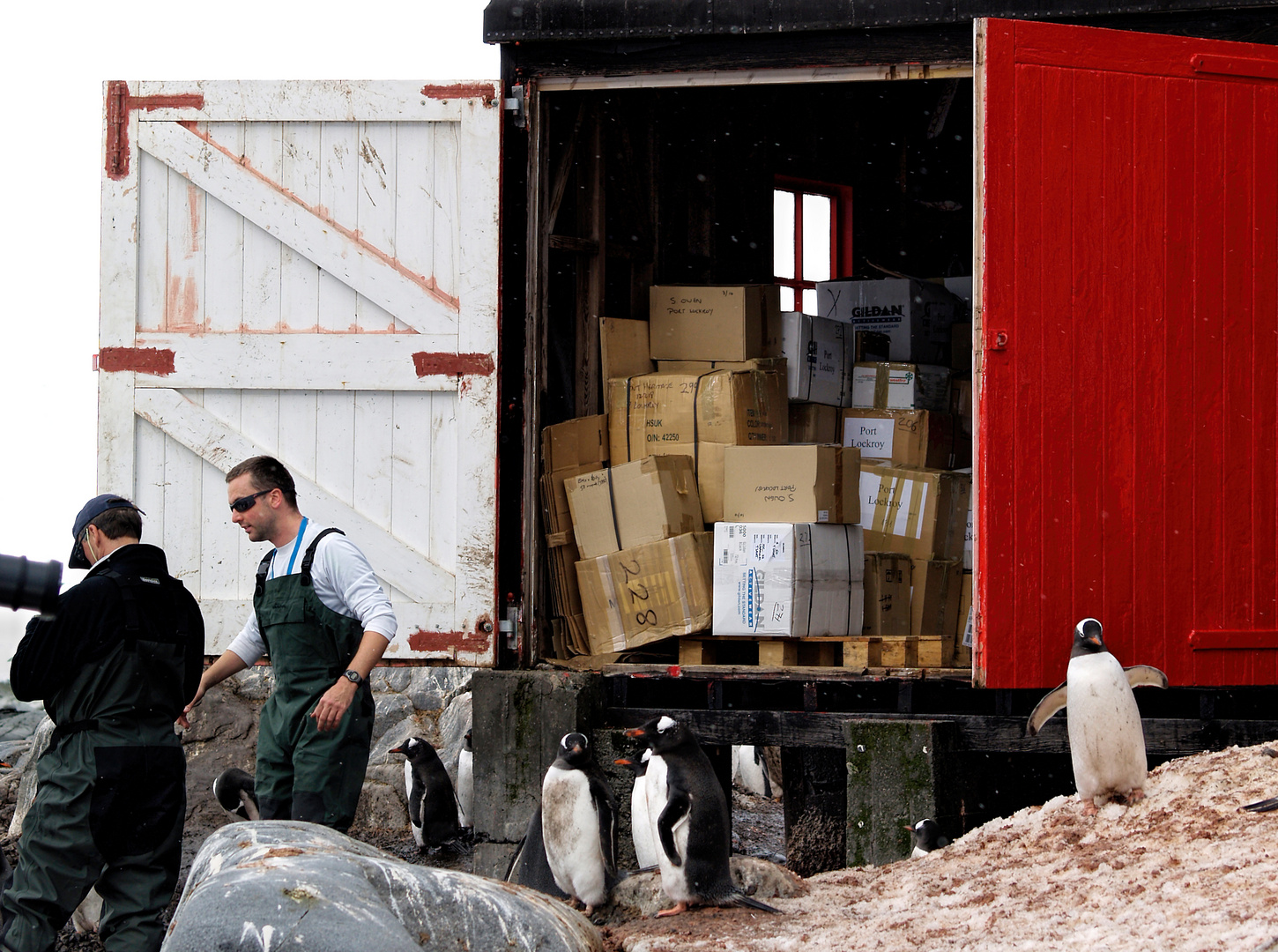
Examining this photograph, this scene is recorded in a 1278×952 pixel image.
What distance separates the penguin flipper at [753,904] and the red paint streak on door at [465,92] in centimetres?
372

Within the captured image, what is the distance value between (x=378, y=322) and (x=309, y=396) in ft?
1.58

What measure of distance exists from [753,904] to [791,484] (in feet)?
7.22

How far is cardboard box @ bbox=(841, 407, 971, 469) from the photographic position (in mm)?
8133

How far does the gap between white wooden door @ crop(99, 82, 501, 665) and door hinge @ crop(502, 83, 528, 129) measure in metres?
0.08

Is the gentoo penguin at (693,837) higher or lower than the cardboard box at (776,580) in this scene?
lower

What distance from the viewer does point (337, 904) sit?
12.6 ft

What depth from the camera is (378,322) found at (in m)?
6.36

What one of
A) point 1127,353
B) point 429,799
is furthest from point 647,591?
point 1127,353

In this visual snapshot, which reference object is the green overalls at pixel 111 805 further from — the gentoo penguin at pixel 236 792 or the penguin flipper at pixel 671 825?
the gentoo penguin at pixel 236 792

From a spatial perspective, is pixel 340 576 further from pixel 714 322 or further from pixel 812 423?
pixel 812 423

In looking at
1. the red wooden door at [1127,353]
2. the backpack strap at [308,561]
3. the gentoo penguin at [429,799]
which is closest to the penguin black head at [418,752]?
the gentoo penguin at [429,799]

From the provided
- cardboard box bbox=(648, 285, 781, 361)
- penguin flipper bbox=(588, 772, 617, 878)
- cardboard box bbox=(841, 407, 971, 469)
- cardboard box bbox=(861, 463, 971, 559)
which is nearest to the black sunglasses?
penguin flipper bbox=(588, 772, 617, 878)

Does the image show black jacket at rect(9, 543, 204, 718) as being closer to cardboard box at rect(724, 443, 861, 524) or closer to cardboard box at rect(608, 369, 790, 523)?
cardboard box at rect(724, 443, 861, 524)

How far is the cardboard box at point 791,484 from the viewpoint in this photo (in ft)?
21.7
